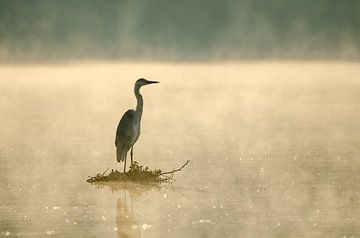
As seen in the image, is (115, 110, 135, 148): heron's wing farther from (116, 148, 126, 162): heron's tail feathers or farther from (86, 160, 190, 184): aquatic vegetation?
(86, 160, 190, 184): aquatic vegetation

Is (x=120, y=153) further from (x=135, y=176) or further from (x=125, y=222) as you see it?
(x=125, y=222)

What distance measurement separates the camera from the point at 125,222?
1794 centimetres

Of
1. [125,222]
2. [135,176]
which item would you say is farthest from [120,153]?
[125,222]

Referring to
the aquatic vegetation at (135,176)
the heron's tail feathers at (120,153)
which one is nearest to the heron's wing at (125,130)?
the heron's tail feathers at (120,153)

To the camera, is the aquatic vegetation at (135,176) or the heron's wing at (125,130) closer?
the aquatic vegetation at (135,176)

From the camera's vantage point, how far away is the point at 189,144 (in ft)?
96.5

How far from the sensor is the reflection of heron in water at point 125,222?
56.0ft

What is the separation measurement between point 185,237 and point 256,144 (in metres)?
12.7

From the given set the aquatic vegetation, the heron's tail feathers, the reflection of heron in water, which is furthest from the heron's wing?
the reflection of heron in water

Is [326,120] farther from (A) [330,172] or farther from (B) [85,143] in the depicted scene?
(A) [330,172]

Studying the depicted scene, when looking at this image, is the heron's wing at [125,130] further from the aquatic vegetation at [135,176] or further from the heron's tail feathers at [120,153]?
the aquatic vegetation at [135,176]

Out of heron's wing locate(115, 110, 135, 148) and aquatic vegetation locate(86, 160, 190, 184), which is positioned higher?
heron's wing locate(115, 110, 135, 148)

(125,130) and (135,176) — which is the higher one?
(125,130)

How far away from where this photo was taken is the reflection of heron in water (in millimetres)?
17062
